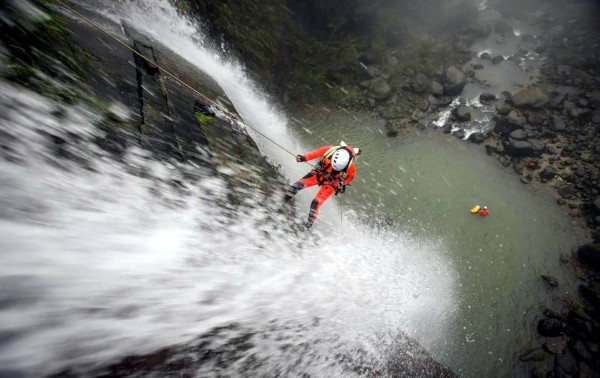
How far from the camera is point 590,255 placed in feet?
38.3

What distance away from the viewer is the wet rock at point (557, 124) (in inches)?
639

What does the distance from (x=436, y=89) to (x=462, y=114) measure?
2039mm

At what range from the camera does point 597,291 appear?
36.1 ft

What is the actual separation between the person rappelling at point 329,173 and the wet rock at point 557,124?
1536cm

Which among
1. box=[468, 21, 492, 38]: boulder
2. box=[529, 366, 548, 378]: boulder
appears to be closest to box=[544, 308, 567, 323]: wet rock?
box=[529, 366, 548, 378]: boulder

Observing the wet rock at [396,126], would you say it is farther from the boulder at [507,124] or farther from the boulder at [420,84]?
the boulder at [507,124]

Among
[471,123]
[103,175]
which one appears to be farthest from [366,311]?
[471,123]

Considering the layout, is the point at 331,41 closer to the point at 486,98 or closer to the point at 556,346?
the point at 486,98

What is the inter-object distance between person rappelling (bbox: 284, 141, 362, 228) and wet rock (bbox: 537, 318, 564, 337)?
7.92 metres

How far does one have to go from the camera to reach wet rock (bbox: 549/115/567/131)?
1622 centimetres

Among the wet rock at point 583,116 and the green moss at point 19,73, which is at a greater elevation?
the green moss at point 19,73

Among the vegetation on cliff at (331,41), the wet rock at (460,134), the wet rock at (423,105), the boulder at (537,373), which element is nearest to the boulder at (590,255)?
the boulder at (537,373)

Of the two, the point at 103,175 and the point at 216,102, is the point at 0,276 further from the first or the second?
the point at 216,102

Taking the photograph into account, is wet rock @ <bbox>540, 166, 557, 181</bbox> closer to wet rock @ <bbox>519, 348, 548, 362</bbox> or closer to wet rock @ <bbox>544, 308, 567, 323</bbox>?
wet rock @ <bbox>544, 308, 567, 323</bbox>
